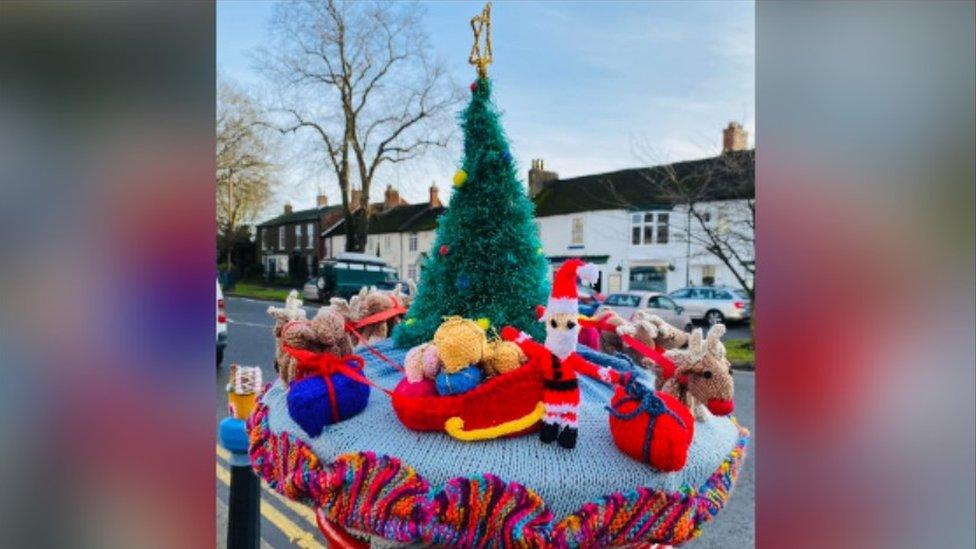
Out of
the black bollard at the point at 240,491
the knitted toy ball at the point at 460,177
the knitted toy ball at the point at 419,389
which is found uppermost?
the knitted toy ball at the point at 460,177

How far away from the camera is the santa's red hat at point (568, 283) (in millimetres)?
874

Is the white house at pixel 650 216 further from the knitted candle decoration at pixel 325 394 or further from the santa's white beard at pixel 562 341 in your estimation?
the knitted candle decoration at pixel 325 394

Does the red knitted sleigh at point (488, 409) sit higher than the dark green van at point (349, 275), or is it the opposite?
the dark green van at point (349, 275)

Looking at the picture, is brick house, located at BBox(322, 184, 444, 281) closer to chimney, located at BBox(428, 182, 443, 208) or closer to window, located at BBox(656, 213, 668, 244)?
chimney, located at BBox(428, 182, 443, 208)

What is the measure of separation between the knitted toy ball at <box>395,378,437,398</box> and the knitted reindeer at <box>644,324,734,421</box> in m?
0.42

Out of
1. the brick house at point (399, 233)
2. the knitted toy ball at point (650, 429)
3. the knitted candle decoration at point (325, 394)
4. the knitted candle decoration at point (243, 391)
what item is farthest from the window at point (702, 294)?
the knitted candle decoration at point (325, 394)

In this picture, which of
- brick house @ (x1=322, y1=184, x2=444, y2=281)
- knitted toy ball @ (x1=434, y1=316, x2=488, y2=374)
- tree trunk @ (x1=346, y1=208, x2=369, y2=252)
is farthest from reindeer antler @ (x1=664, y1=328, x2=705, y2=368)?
tree trunk @ (x1=346, y1=208, x2=369, y2=252)

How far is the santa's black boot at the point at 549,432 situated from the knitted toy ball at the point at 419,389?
190 millimetres

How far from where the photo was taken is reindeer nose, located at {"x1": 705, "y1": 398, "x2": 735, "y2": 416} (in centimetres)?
92

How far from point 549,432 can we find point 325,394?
1.22ft
